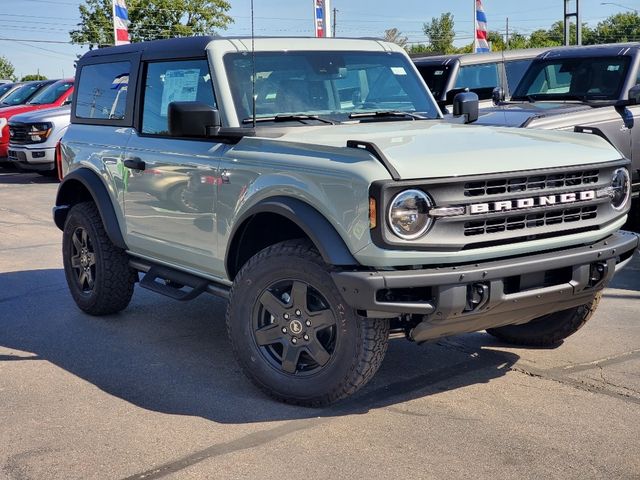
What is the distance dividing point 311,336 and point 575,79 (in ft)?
22.4

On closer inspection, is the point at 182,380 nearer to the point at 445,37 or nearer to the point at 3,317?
the point at 3,317

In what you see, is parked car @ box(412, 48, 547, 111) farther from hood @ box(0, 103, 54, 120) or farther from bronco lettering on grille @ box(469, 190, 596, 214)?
hood @ box(0, 103, 54, 120)

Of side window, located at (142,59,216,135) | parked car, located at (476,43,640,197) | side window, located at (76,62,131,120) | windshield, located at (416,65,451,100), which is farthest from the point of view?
windshield, located at (416,65,451,100)

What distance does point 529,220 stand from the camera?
4.48 m

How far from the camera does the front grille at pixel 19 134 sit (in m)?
16.9

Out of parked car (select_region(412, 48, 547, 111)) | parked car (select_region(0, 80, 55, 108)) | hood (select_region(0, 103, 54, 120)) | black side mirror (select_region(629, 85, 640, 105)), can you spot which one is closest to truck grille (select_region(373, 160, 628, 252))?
black side mirror (select_region(629, 85, 640, 105))

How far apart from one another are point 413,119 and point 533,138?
108 centimetres

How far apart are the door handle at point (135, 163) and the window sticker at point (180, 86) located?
13.8 inches

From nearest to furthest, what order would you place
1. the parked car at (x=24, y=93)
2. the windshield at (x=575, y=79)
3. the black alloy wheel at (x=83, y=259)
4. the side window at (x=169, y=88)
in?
the side window at (x=169, y=88)
the black alloy wheel at (x=83, y=259)
the windshield at (x=575, y=79)
the parked car at (x=24, y=93)

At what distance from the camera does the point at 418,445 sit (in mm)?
4152

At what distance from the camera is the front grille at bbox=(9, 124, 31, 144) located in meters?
16.9

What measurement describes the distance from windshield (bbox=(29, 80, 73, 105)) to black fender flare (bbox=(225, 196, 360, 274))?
15509 mm

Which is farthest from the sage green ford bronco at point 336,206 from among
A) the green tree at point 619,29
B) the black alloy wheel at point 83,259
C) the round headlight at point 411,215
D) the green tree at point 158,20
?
the green tree at point 619,29

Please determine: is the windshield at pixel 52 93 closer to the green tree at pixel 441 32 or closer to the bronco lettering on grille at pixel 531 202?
the bronco lettering on grille at pixel 531 202
